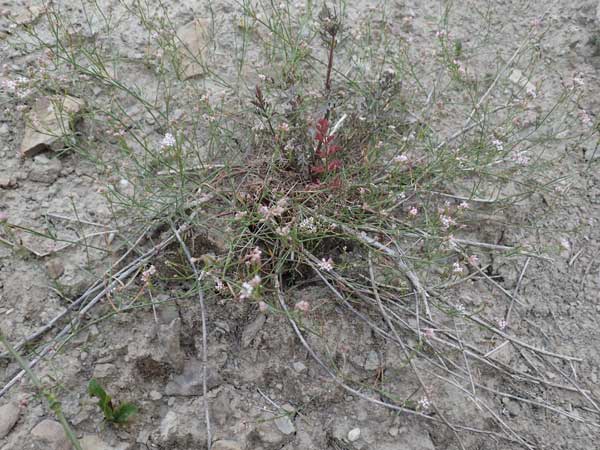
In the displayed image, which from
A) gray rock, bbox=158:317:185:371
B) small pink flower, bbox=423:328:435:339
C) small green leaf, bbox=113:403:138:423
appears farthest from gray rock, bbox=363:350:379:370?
small green leaf, bbox=113:403:138:423

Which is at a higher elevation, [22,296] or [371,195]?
[371,195]

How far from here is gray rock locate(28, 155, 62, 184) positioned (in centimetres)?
243

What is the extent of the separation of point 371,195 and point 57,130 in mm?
1676

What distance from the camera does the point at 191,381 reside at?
1998 mm

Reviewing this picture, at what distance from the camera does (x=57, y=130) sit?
257cm

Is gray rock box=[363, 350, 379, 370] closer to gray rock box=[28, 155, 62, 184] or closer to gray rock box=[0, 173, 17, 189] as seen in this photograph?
gray rock box=[28, 155, 62, 184]

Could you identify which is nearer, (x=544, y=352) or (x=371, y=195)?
(x=544, y=352)

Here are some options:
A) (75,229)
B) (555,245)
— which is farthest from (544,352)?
(75,229)

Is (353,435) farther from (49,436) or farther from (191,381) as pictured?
(49,436)

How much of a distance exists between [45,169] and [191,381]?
52.0 inches

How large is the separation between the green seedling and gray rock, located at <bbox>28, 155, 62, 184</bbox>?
3.68 feet

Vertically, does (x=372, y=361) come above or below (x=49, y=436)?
above

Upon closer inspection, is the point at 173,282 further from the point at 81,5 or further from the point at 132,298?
the point at 81,5

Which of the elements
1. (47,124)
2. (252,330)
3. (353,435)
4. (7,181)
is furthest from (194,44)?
(353,435)
